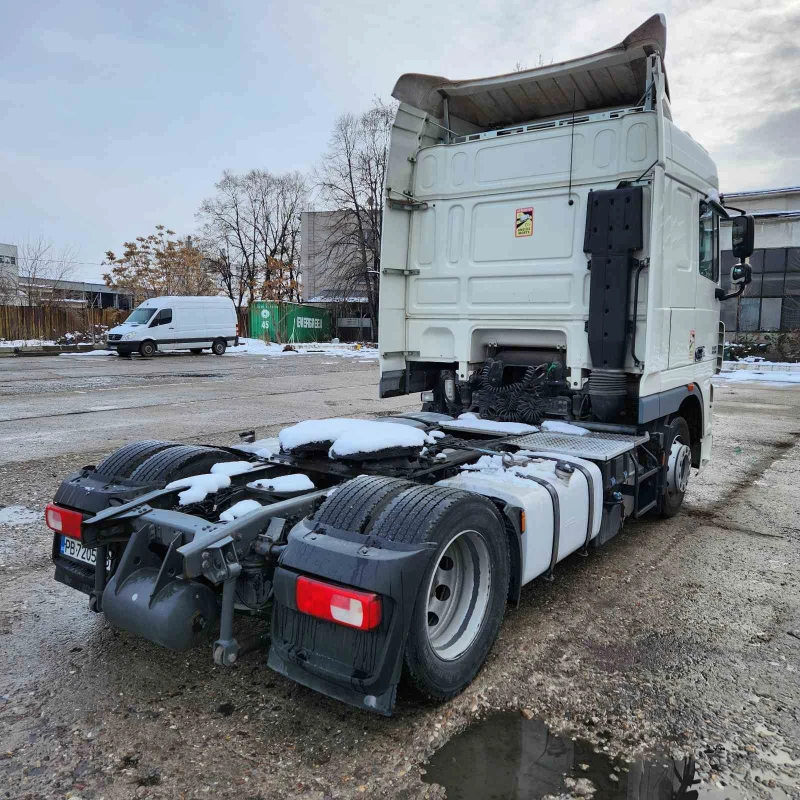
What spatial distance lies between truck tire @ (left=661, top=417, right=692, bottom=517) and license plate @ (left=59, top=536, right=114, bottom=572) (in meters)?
4.38

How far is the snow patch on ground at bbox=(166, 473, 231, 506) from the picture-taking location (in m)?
3.38

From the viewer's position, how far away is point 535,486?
3670 mm

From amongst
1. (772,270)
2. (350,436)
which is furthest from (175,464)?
(772,270)

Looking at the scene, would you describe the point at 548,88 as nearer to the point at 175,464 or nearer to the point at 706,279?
the point at 706,279

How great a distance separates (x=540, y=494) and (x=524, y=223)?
282 cm

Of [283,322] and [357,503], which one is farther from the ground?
[283,322]

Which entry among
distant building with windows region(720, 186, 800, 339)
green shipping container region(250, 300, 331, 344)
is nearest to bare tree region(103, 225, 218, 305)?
green shipping container region(250, 300, 331, 344)

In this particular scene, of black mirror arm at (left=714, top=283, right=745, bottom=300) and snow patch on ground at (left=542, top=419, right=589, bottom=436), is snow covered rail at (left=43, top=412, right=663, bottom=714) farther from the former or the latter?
black mirror arm at (left=714, top=283, right=745, bottom=300)

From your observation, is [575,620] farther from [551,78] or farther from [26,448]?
[26,448]

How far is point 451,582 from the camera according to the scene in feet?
10.6

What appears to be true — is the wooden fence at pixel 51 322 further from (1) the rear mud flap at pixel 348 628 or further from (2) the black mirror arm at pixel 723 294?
(1) the rear mud flap at pixel 348 628

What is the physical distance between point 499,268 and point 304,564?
12.2 ft

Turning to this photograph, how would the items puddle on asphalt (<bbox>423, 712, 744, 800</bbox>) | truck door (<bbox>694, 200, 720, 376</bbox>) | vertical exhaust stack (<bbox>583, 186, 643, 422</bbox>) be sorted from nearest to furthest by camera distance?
puddle on asphalt (<bbox>423, 712, 744, 800</bbox>) → vertical exhaust stack (<bbox>583, 186, 643, 422</bbox>) → truck door (<bbox>694, 200, 720, 376</bbox>)

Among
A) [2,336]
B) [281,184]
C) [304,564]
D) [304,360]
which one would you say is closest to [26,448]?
[304,564]
